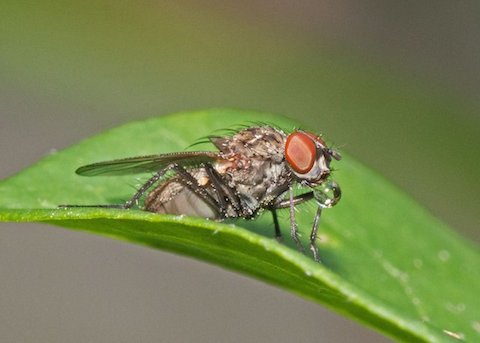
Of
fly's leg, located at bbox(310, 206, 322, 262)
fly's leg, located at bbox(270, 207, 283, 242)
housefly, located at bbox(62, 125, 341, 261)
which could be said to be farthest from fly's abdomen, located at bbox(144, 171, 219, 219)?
fly's leg, located at bbox(310, 206, 322, 262)

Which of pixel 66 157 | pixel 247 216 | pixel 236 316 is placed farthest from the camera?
pixel 236 316

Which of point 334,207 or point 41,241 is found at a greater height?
point 41,241

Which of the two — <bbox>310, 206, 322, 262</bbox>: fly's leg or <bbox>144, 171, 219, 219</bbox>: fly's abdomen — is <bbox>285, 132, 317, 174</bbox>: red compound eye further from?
<bbox>144, 171, 219, 219</bbox>: fly's abdomen

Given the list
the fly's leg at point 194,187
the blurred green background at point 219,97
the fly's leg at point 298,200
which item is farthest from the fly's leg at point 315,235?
the blurred green background at point 219,97

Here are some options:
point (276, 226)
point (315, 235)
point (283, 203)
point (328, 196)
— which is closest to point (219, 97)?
point (283, 203)

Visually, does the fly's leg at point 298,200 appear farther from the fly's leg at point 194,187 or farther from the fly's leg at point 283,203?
the fly's leg at point 194,187

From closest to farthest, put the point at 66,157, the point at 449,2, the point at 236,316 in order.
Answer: the point at 66,157
the point at 236,316
the point at 449,2

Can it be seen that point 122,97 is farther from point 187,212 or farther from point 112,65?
point 187,212

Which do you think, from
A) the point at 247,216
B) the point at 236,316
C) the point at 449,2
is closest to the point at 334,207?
the point at 247,216
